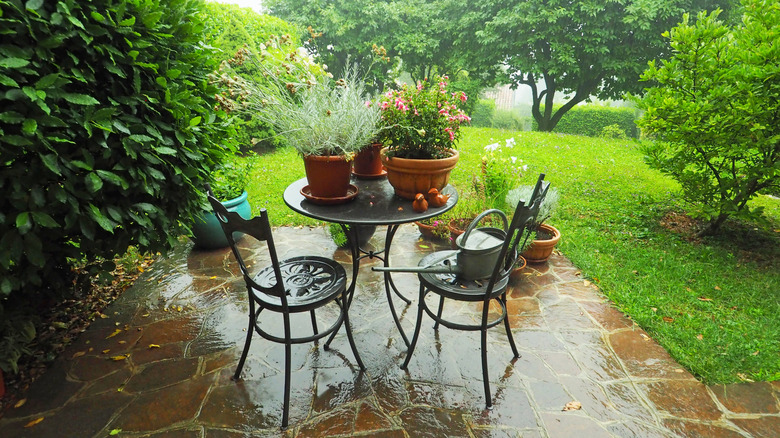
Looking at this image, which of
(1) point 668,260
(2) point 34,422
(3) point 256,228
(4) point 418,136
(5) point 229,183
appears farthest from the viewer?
(5) point 229,183

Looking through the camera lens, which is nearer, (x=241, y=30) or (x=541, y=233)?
(x=541, y=233)

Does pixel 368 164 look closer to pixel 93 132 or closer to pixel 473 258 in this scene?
pixel 473 258

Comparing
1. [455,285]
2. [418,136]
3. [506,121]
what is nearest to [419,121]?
[418,136]

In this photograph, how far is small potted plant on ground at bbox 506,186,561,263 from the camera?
381 centimetres

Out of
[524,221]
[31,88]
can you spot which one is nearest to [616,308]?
[524,221]

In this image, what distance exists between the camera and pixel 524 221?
1978 millimetres

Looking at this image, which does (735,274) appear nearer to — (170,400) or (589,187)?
(589,187)

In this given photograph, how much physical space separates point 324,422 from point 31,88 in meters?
2.12

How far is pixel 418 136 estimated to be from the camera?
91.8 inches

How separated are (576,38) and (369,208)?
11762 millimetres

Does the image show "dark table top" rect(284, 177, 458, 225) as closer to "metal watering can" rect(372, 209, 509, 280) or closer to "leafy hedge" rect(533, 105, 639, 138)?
"metal watering can" rect(372, 209, 509, 280)

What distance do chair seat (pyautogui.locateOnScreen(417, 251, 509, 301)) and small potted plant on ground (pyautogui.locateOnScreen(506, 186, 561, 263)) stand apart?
163 cm

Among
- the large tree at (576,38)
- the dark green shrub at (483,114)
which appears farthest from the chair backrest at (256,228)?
the dark green shrub at (483,114)

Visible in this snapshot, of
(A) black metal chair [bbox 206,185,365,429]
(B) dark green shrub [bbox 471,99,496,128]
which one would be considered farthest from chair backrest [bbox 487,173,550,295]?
(B) dark green shrub [bbox 471,99,496,128]
